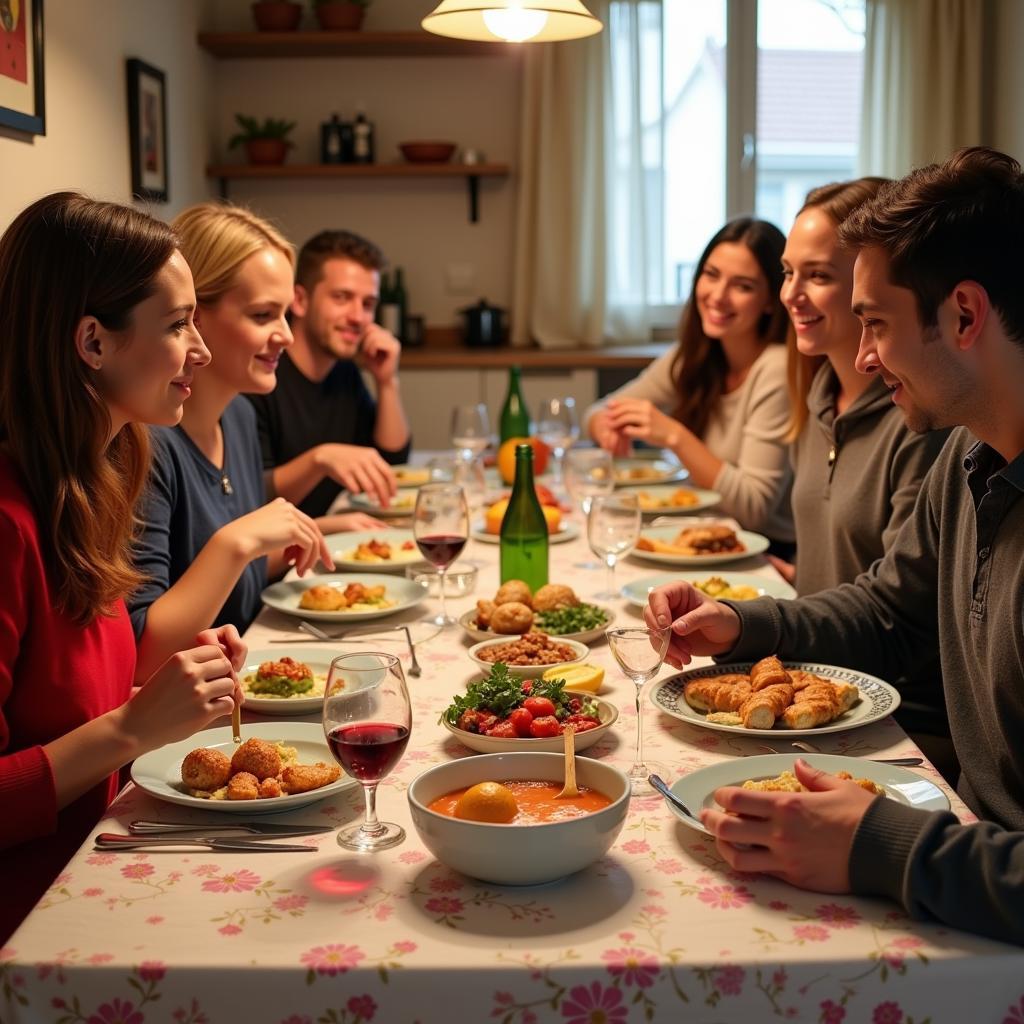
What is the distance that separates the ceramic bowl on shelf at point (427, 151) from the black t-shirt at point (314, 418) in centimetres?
190

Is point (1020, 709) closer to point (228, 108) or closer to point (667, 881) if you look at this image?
point (667, 881)

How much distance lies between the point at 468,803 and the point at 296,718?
0.49m

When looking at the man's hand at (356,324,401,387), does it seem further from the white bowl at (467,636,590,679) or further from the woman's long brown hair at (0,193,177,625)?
the woman's long brown hair at (0,193,177,625)

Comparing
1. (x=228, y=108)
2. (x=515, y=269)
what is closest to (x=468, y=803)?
(x=515, y=269)

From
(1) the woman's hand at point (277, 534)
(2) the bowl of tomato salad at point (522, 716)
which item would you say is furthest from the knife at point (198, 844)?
(1) the woman's hand at point (277, 534)

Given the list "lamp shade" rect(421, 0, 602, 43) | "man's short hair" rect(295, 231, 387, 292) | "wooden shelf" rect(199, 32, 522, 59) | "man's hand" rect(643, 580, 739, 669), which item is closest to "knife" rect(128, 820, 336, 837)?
"man's hand" rect(643, 580, 739, 669)

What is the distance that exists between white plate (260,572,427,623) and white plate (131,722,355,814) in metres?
0.51

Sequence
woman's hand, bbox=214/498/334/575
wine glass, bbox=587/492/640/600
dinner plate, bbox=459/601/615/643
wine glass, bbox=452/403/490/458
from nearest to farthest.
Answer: dinner plate, bbox=459/601/615/643
woman's hand, bbox=214/498/334/575
wine glass, bbox=587/492/640/600
wine glass, bbox=452/403/490/458

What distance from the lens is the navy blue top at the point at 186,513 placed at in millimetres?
1916

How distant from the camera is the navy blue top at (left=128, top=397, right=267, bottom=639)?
75.4 inches

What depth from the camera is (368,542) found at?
242 centimetres

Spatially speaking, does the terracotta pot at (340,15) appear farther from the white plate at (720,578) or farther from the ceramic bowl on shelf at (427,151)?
the white plate at (720,578)

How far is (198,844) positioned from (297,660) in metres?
0.55

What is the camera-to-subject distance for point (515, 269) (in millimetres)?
5516
